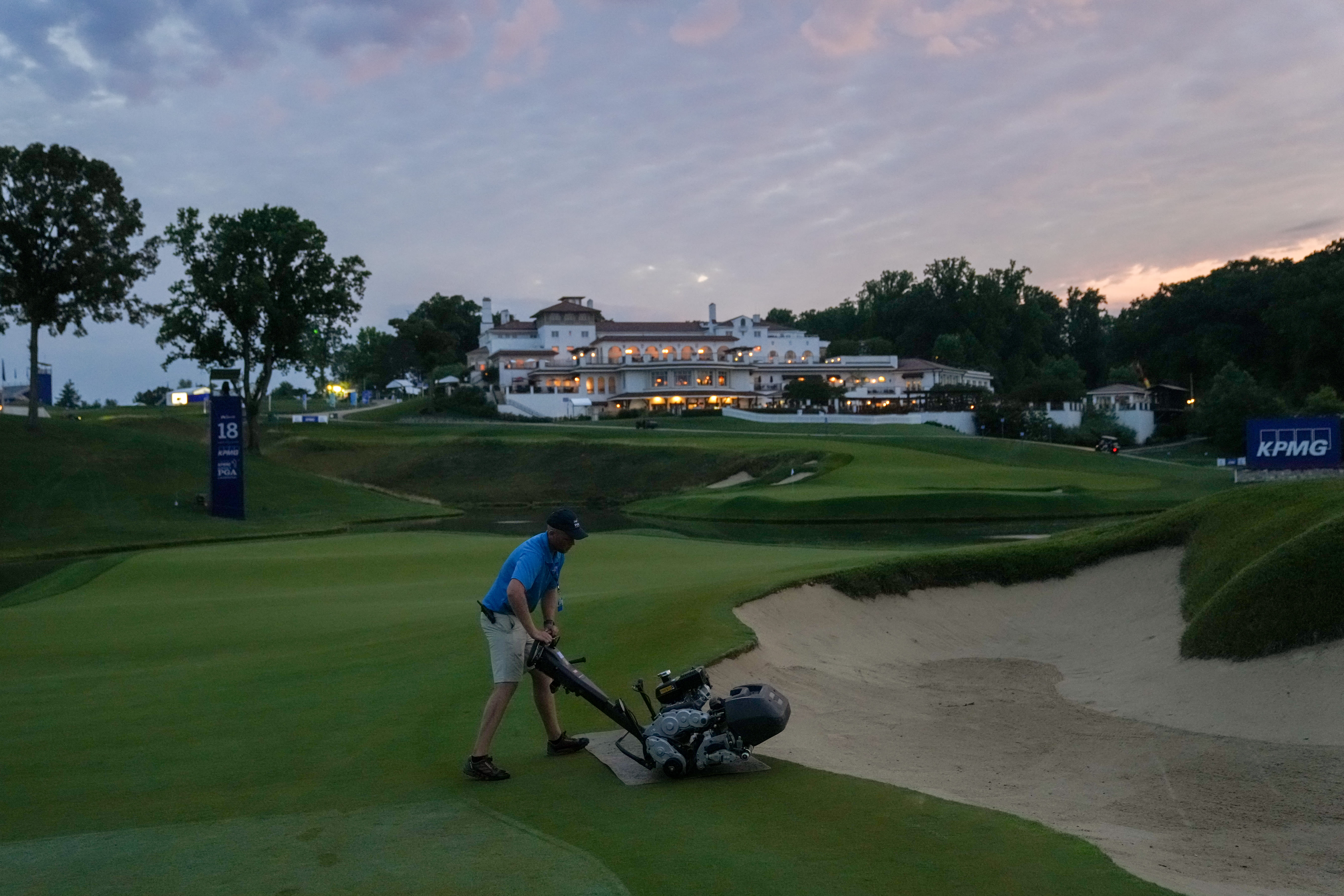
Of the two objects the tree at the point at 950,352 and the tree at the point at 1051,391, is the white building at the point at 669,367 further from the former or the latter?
the tree at the point at 1051,391

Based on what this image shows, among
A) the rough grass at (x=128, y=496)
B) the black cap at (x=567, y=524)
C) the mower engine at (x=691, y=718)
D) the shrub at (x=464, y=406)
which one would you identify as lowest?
the rough grass at (x=128, y=496)

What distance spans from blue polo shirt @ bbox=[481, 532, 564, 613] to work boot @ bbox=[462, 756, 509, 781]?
1253 mm

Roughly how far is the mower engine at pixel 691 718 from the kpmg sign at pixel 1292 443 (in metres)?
51.6

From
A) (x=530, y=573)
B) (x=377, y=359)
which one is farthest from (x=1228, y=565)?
(x=377, y=359)

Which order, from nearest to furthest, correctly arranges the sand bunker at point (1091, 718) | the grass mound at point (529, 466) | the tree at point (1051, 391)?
1. the sand bunker at point (1091, 718)
2. the grass mound at point (529, 466)
3. the tree at point (1051, 391)

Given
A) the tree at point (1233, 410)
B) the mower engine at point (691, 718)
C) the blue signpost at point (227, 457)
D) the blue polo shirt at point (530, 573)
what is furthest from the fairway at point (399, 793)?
the tree at point (1233, 410)

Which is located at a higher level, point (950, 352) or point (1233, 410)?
point (950, 352)

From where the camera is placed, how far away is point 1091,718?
41.6 feet

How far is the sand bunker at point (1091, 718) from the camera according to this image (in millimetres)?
7848

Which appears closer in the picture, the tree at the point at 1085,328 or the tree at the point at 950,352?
the tree at the point at 950,352

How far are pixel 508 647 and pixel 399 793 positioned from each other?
4.82 feet

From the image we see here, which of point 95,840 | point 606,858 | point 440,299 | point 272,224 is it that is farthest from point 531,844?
point 440,299

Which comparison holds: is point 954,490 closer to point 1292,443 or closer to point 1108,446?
point 1292,443

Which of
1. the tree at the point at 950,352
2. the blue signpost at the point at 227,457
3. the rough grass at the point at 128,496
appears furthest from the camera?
the tree at the point at 950,352
